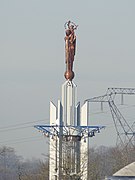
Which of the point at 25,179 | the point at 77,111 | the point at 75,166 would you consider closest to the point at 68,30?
the point at 77,111

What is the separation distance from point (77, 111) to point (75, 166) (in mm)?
2683

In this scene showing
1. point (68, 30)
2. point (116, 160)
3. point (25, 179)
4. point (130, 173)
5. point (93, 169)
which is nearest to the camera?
point (130, 173)

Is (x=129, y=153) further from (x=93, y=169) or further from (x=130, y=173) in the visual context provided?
(x=130, y=173)

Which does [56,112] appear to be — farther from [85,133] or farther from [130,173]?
[130,173]

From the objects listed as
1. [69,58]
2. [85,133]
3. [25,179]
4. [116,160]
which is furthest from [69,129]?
[116,160]

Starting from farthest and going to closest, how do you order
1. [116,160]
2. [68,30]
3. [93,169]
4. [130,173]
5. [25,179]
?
1. [116,160]
2. [25,179]
3. [93,169]
4. [68,30]
5. [130,173]

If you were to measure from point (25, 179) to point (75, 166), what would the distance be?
870 inches

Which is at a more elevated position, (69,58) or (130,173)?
(69,58)

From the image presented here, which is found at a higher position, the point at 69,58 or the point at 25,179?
the point at 69,58

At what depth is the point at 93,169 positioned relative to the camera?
4941 cm

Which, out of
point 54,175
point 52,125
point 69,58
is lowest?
point 54,175

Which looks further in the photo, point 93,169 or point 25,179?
point 25,179

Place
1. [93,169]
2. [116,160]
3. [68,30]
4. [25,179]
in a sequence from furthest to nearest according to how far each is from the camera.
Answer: [116,160] → [25,179] → [93,169] → [68,30]

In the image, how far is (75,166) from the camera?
3859 cm
